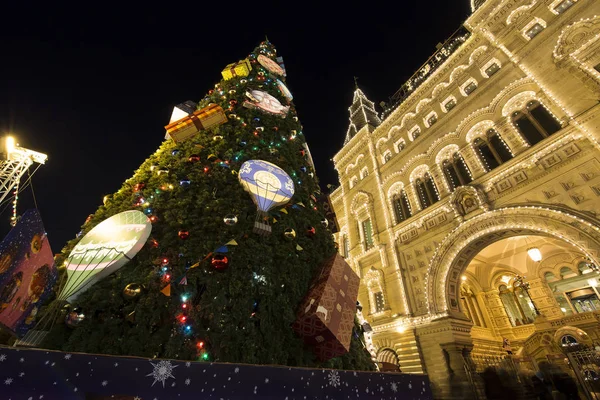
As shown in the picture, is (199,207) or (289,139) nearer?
(199,207)

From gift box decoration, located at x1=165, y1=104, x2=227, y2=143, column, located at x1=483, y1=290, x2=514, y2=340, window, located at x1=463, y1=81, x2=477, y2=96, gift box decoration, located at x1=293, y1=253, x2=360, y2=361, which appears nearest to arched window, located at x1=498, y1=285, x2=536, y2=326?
column, located at x1=483, y1=290, x2=514, y2=340

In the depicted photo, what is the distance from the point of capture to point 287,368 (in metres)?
2.25

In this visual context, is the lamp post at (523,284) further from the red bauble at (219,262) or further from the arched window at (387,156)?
the red bauble at (219,262)

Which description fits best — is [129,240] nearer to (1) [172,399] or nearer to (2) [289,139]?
(1) [172,399]

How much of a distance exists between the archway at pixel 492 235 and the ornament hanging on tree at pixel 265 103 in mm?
8398

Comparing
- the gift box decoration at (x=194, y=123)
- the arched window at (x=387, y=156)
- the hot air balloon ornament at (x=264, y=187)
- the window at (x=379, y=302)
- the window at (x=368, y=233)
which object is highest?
the arched window at (x=387, y=156)

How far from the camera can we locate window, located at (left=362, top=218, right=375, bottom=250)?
14806 mm

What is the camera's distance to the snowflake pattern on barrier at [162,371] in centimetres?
178

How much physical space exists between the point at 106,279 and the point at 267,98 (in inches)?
212

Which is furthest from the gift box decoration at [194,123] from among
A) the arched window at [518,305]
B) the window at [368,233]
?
the arched window at [518,305]

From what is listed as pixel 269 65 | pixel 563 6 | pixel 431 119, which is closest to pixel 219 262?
pixel 269 65

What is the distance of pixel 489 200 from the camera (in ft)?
33.0

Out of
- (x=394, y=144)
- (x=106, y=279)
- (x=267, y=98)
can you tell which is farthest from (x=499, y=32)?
(x=106, y=279)

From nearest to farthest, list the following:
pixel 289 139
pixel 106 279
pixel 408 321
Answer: pixel 106 279 → pixel 289 139 → pixel 408 321
